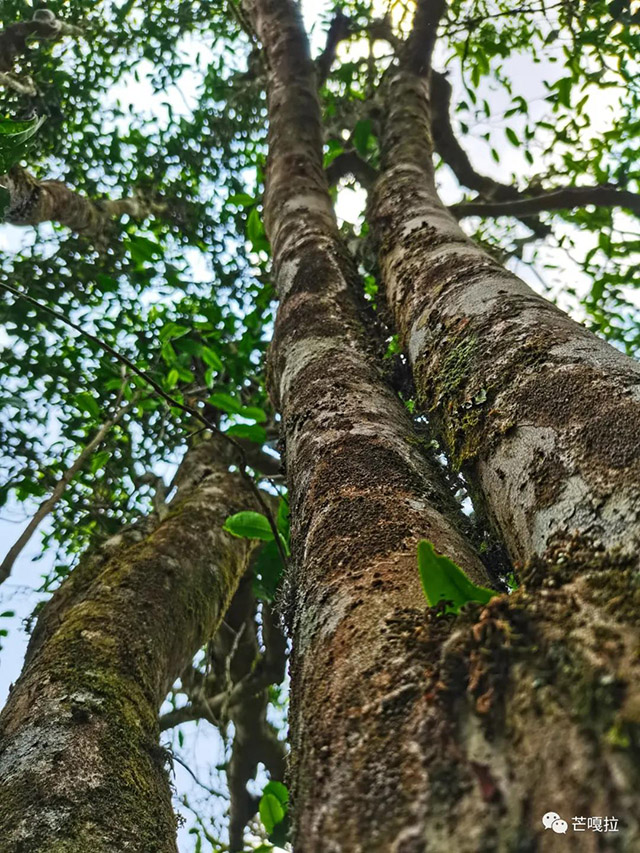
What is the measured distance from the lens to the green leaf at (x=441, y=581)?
61 centimetres

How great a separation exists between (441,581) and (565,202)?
338cm

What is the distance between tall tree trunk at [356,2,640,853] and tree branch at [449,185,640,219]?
2248 mm

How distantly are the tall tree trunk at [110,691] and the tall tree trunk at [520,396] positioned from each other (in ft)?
3.45

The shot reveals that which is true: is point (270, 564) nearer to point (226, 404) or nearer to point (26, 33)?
point (226, 404)

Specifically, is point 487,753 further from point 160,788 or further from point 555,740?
point 160,788

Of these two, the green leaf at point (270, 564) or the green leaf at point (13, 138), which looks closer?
the green leaf at point (13, 138)

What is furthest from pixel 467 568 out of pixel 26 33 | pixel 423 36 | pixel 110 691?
pixel 26 33

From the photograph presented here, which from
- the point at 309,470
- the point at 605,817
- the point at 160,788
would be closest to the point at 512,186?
the point at 309,470

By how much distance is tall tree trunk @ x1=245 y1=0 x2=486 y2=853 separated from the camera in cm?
49

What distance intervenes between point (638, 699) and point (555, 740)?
0.06 meters

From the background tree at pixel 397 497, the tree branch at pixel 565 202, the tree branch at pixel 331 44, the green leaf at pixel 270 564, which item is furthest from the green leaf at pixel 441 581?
the tree branch at pixel 331 44

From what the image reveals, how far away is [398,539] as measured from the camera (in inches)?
33.2

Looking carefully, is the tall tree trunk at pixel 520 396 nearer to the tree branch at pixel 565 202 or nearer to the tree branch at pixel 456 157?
the tree branch at pixel 565 202

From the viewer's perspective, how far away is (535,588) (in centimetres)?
57
